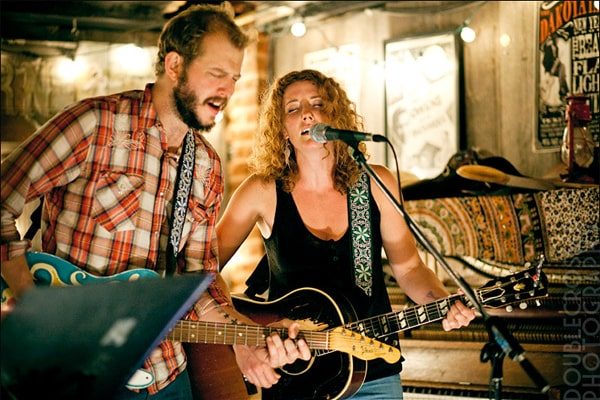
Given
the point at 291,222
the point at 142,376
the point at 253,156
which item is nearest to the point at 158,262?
the point at 142,376

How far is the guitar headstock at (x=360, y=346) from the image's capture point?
312cm

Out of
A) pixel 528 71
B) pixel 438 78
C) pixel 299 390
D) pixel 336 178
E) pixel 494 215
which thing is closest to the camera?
pixel 299 390

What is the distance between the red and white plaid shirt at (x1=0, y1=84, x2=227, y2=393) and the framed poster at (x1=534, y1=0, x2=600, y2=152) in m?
3.47

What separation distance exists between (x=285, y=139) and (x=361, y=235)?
62 centimetres

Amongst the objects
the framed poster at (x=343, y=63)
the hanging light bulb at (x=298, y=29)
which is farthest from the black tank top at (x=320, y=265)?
the hanging light bulb at (x=298, y=29)

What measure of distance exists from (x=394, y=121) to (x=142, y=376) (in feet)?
14.7

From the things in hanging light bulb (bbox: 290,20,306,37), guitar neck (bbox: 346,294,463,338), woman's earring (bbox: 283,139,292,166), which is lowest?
guitar neck (bbox: 346,294,463,338)

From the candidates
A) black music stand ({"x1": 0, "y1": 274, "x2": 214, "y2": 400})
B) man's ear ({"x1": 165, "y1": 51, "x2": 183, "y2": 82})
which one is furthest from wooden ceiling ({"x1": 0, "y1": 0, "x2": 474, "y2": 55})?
black music stand ({"x1": 0, "y1": 274, "x2": 214, "y2": 400})

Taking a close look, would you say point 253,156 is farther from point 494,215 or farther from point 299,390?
point 494,215

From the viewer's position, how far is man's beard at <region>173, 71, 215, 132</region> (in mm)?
2840

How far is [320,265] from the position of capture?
129 inches

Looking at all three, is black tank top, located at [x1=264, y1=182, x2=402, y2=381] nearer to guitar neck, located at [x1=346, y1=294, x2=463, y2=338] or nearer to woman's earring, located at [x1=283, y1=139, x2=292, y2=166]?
guitar neck, located at [x1=346, y1=294, x2=463, y2=338]

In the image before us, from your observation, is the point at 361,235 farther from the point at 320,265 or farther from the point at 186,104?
the point at 186,104

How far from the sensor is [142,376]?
272cm
